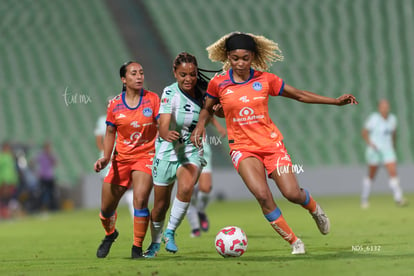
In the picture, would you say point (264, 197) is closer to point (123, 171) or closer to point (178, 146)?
point (178, 146)

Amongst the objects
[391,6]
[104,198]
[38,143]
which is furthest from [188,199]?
[391,6]

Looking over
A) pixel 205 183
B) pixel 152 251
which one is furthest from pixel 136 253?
pixel 205 183

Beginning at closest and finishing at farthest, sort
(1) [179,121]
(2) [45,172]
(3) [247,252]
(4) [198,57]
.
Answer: (1) [179,121]
(3) [247,252]
(2) [45,172]
(4) [198,57]

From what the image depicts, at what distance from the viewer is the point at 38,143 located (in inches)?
910

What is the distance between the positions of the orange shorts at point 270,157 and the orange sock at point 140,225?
112cm

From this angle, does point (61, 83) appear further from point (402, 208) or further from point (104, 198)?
point (104, 198)

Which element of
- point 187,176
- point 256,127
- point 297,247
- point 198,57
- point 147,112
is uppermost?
point 198,57

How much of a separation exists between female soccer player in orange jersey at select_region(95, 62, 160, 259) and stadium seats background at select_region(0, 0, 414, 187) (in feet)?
47.9

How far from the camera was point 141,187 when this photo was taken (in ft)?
26.3

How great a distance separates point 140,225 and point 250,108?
66.0 inches

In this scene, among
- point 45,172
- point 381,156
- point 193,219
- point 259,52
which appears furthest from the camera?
point 45,172

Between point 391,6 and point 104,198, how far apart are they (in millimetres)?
23621

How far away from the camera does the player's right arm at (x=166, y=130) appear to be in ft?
25.2

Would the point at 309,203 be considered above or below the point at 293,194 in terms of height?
below
